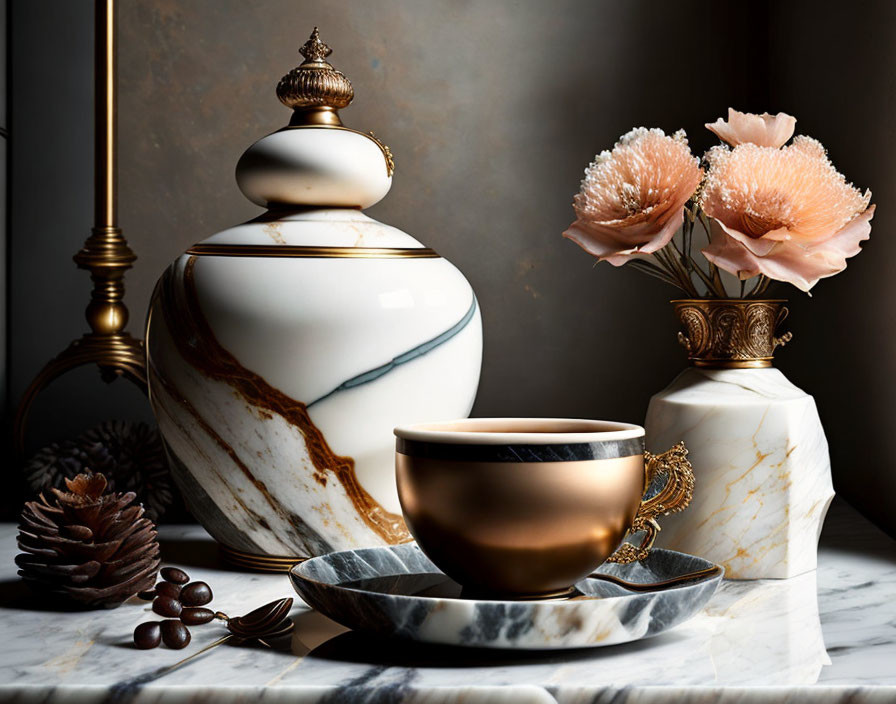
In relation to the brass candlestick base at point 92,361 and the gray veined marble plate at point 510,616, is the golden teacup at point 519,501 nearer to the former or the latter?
the gray veined marble plate at point 510,616

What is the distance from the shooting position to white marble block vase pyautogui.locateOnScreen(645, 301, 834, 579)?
28.7 inches

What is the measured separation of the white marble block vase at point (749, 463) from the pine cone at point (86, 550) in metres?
0.37

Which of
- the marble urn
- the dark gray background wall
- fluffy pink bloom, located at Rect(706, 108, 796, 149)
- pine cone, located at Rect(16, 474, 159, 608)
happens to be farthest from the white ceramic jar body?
the dark gray background wall

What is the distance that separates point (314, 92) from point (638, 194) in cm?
26

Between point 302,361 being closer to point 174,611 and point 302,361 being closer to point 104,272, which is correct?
point 174,611

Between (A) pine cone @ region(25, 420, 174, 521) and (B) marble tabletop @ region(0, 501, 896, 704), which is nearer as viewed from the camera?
(B) marble tabletop @ region(0, 501, 896, 704)

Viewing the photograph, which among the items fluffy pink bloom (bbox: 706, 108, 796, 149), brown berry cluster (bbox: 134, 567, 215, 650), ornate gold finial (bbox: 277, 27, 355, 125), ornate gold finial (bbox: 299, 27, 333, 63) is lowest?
brown berry cluster (bbox: 134, 567, 215, 650)

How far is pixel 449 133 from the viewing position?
1111 millimetres

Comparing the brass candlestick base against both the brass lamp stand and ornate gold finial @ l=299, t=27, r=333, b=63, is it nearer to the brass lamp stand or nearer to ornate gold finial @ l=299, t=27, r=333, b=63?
the brass lamp stand

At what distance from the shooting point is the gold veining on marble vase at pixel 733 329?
0.75 metres

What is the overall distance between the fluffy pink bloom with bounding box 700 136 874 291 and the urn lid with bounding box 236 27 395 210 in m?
0.25

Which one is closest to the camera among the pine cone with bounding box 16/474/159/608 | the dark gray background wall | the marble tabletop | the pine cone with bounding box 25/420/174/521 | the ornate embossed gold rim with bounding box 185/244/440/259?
the marble tabletop

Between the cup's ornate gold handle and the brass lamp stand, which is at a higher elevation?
the brass lamp stand

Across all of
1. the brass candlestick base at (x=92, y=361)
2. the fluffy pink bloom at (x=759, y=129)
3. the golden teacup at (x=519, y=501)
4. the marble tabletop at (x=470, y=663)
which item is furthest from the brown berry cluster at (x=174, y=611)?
the fluffy pink bloom at (x=759, y=129)
